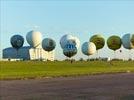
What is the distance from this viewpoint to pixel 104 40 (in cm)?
12219

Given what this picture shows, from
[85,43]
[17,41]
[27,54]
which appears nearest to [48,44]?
[17,41]

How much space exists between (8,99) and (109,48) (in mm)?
101953

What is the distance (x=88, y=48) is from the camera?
392 ft

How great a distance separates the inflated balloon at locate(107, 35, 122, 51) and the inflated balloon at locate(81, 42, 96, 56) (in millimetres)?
4557

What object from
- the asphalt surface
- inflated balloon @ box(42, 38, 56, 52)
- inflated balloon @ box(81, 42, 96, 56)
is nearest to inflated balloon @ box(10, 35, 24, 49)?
inflated balloon @ box(42, 38, 56, 52)

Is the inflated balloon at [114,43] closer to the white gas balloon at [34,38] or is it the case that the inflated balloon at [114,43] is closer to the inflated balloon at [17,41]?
the white gas balloon at [34,38]

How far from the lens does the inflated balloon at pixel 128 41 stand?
117 meters

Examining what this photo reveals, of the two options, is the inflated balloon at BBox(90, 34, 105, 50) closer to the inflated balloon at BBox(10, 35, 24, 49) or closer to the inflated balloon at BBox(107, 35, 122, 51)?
the inflated balloon at BBox(107, 35, 122, 51)

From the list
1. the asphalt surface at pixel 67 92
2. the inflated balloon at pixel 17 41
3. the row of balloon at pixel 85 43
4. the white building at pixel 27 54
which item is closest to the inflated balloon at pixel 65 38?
the row of balloon at pixel 85 43

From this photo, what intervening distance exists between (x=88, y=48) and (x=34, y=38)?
18.3 m

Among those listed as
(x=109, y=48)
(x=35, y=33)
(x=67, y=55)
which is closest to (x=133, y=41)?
(x=109, y=48)

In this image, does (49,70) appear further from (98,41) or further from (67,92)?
(98,41)

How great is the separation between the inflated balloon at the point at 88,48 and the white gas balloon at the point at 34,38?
572 inches

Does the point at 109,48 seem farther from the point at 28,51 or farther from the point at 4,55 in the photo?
the point at 4,55
